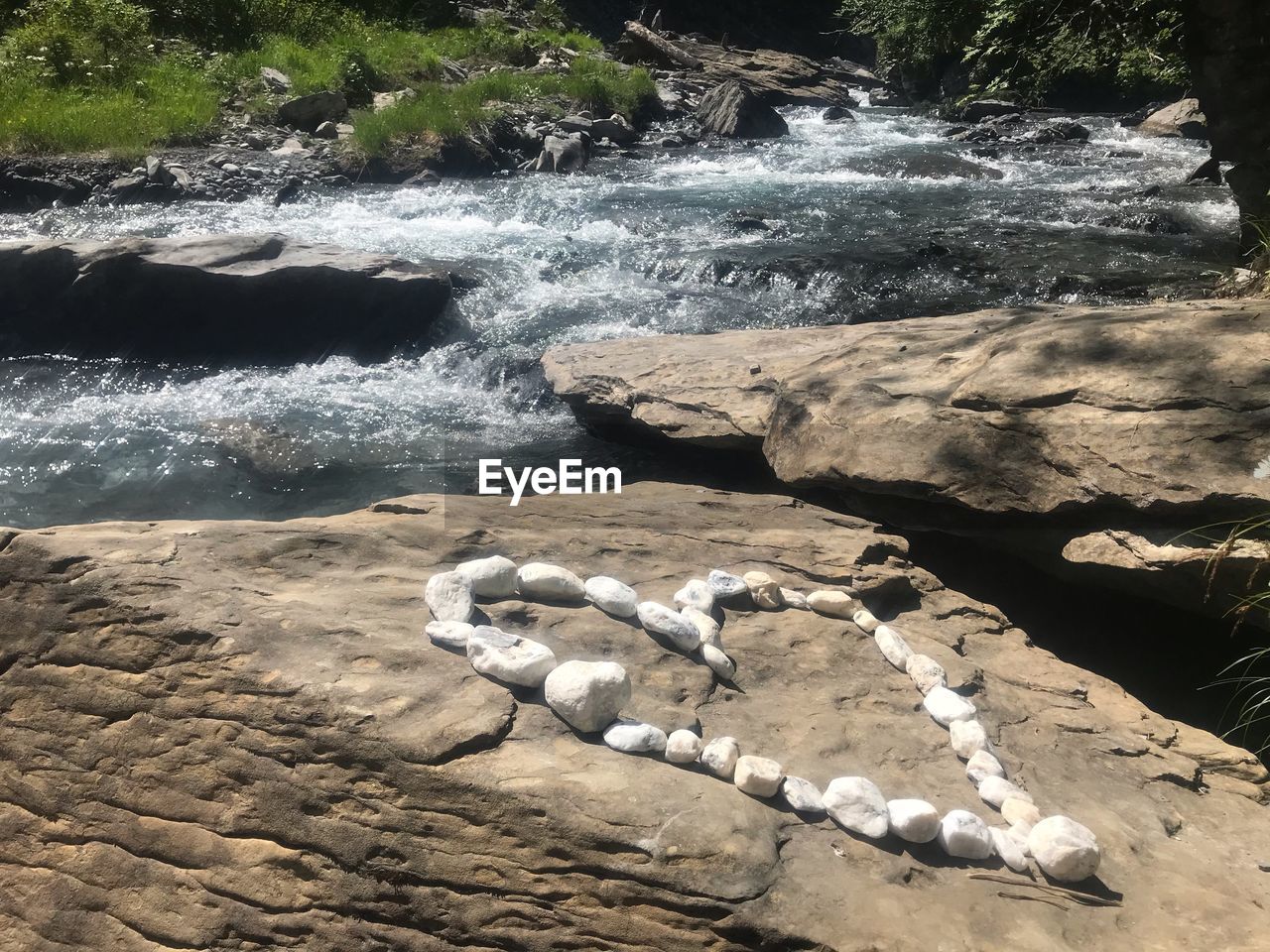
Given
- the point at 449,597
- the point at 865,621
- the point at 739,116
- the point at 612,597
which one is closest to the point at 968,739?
the point at 865,621

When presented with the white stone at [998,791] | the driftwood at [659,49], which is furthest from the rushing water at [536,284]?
the driftwood at [659,49]

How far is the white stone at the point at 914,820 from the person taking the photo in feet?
7.01

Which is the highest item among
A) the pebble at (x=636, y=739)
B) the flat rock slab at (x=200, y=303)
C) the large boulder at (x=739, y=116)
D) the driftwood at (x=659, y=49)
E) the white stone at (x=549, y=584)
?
the driftwood at (x=659, y=49)

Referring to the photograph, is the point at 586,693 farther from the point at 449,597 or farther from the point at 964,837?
the point at 964,837

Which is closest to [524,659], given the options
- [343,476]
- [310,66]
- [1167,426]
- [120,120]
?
[1167,426]

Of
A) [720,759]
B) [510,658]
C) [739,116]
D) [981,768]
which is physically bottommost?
[981,768]

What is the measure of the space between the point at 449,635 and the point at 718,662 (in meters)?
0.76

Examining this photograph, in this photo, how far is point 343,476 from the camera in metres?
5.65

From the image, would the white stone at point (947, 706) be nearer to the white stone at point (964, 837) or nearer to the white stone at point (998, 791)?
the white stone at point (998, 791)

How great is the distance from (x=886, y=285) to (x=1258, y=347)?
4479mm

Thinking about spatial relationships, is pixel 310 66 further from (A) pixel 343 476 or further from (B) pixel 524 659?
(B) pixel 524 659

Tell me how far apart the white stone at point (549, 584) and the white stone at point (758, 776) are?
0.84 metres

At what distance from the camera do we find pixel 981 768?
2473 mm

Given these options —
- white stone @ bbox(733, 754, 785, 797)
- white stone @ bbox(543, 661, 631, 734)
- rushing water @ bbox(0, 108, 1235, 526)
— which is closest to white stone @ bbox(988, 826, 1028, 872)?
white stone @ bbox(733, 754, 785, 797)
